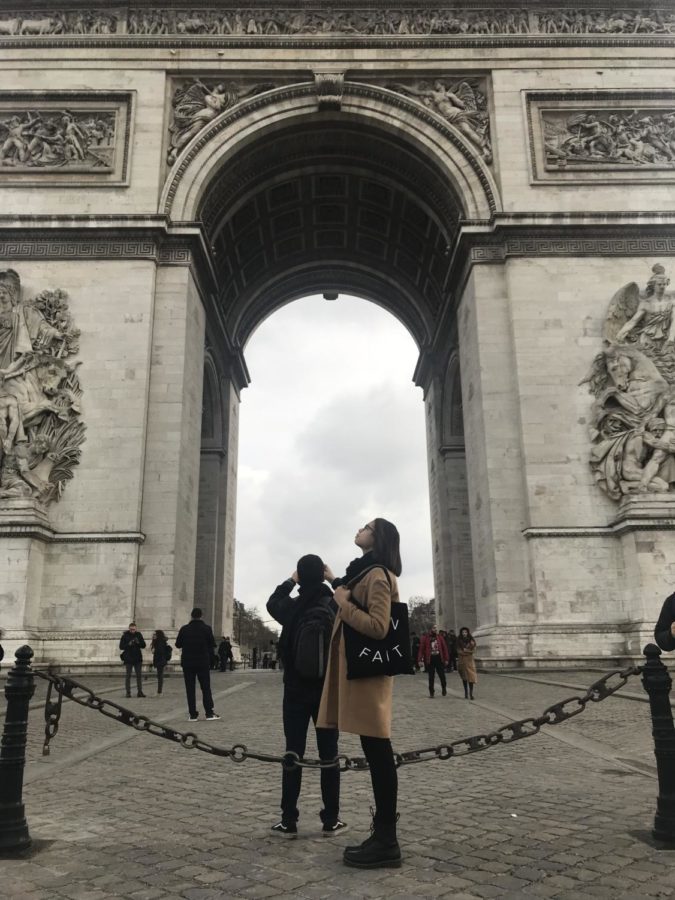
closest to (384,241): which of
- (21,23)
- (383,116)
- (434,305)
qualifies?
(434,305)

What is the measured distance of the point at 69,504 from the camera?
17750mm

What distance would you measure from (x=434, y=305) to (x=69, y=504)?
53.5 ft

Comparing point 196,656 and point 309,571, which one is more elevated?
point 309,571

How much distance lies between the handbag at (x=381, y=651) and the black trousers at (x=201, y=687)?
655cm

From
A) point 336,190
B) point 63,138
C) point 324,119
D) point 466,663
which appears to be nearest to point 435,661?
point 466,663

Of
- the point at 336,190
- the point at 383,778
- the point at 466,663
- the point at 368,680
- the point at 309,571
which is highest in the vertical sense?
the point at 336,190

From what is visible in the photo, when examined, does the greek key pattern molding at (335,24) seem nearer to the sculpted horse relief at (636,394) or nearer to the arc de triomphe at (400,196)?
the arc de triomphe at (400,196)

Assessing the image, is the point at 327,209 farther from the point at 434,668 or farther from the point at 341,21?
the point at 434,668

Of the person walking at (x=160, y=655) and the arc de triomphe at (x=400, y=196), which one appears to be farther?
the arc de triomphe at (x=400, y=196)

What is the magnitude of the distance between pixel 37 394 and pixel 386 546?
16.2 meters

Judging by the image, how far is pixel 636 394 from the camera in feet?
59.2

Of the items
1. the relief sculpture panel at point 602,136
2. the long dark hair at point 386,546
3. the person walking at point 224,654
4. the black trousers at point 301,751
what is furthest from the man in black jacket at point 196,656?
the relief sculpture panel at point 602,136

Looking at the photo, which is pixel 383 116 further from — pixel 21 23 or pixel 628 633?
pixel 628 633

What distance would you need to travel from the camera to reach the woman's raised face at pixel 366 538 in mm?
4195
